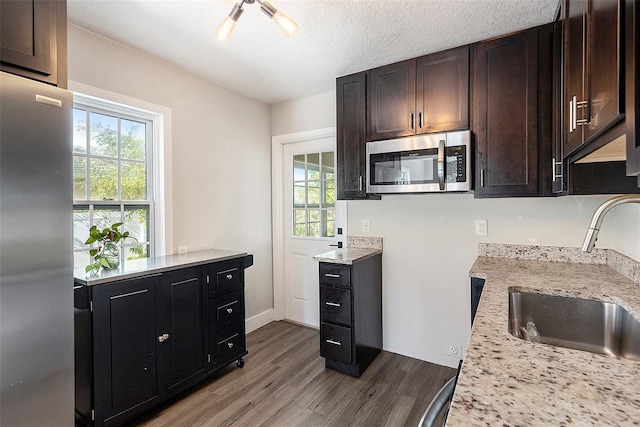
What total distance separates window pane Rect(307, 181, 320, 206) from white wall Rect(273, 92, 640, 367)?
48 centimetres

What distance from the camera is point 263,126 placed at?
348 centimetres

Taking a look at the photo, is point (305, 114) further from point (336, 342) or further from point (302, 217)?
point (336, 342)

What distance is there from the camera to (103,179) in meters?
2.21

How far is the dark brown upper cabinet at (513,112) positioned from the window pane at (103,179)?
2.66 m

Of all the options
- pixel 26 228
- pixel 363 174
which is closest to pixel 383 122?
pixel 363 174

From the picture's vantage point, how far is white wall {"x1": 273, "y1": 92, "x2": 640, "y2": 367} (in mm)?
2127

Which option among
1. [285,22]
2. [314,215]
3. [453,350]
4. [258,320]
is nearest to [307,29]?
[285,22]

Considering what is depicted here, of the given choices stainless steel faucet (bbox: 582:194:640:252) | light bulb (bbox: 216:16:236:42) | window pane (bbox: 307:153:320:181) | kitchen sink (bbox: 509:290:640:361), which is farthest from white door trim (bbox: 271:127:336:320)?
stainless steel faucet (bbox: 582:194:640:252)

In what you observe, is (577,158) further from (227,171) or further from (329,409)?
(227,171)

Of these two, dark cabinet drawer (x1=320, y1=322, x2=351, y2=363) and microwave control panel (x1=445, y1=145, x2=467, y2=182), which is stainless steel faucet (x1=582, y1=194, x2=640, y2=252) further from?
dark cabinet drawer (x1=320, y1=322, x2=351, y2=363)

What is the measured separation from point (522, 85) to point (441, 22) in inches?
26.2

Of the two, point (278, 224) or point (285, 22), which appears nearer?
point (285, 22)

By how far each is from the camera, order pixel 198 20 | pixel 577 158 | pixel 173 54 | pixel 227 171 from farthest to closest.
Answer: pixel 227 171, pixel 173 54, pixel 198 20, pixel 577 158

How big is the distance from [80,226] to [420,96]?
8.62ft
